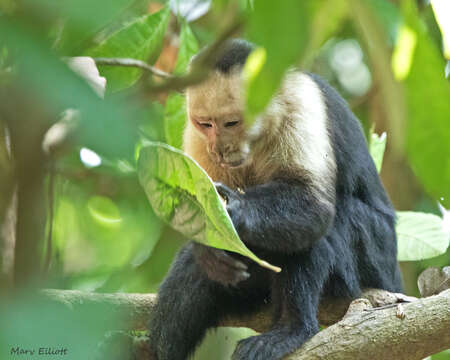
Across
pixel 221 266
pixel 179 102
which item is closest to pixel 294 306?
pixel 221 266

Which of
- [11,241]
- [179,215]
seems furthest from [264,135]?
[11,241]

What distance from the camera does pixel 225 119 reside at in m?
3.29

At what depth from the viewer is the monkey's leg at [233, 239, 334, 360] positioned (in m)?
2.88

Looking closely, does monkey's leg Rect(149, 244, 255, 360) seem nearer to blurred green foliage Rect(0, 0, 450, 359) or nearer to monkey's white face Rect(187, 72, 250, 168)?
monkey's white face Rect(187, 72, 250, 168)

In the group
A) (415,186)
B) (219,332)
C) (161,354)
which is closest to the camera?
(161,354)

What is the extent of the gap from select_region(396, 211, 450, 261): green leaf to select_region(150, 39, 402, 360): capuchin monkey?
0.24 meters

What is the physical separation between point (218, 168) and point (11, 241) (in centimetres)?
301

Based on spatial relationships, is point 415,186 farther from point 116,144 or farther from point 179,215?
point 116,144

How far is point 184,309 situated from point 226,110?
40.9 inches

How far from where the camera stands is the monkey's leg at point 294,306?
2885mm

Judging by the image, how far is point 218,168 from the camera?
3605 mm

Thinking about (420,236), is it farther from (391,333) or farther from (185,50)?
(185,50)

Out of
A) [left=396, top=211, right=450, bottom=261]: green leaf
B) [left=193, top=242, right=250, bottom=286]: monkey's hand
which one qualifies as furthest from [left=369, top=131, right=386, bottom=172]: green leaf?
[left=193, top=242, right=250, bottom=286]: monkey's hand

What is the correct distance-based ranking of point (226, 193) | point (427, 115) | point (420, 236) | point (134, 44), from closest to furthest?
point (427, 115)
point (134, 44)
point (226, 193)
point (420, 236)
